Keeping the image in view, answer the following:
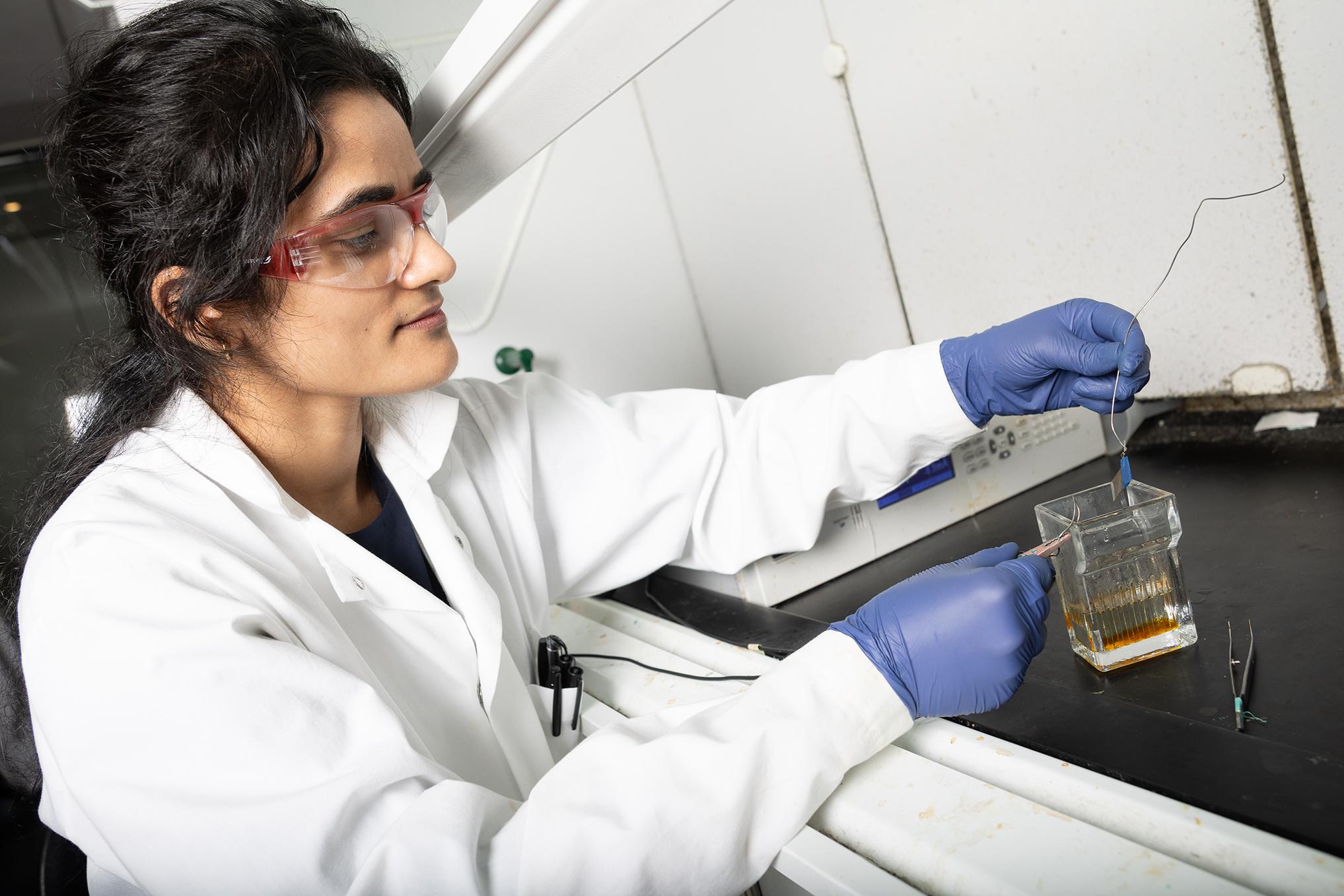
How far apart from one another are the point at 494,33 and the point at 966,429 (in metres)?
0.79

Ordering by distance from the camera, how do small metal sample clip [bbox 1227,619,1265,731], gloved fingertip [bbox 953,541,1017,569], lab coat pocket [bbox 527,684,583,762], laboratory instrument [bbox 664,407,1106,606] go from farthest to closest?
laboratory instrument [bbox 664,407,1106,606] < lab coat pocket [bbox 527,684,583,762] < gloved fingertip [bbox 953,541,1017,569] < small metal sample clip [bbox 1227,619,1265,731]

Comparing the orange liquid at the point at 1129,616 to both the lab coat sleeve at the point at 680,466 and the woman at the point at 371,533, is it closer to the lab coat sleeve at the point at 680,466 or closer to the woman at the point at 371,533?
the woman at the point at 371,533

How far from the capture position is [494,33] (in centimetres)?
88

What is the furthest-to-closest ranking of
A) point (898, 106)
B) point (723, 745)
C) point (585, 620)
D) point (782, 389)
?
point (898, 106), point (585, 620), point (782, 389), point (723, 745)

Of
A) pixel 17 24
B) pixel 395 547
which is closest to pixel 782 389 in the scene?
pixel 395 547

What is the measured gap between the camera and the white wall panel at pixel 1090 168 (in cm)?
130

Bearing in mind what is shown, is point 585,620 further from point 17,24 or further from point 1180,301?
point 17,24

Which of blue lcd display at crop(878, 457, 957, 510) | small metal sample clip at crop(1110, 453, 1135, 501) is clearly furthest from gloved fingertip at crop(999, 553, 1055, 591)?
blue lcd display at crop(878, 457, 957, 510)

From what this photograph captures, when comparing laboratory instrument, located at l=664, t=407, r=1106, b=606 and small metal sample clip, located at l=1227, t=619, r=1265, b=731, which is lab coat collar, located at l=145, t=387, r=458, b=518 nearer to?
laboratory instrument, located at l=664, t=407, r=1106, b=606

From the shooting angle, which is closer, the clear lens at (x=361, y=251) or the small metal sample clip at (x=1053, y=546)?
the small metal sample clip at (x=1053, y=546)

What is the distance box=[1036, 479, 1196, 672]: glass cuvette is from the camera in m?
0.85

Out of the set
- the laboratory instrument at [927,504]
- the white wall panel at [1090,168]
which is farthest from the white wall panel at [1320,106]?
the laboratory instrument at [927,504]

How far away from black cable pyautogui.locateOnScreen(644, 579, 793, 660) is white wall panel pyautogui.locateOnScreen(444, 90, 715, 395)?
0.81m

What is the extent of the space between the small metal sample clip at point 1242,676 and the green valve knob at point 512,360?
5.20 ft
